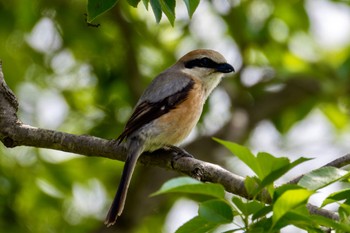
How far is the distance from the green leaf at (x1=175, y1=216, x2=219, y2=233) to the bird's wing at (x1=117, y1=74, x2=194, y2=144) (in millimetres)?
2126

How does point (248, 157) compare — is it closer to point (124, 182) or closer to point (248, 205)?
point (248, 205)

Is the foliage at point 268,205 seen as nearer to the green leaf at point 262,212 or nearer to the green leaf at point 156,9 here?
the green leaf at point 262,212

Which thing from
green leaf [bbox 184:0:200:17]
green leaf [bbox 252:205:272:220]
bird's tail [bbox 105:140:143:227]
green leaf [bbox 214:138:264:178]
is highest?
green leaf [bbox 184:0:200:17]

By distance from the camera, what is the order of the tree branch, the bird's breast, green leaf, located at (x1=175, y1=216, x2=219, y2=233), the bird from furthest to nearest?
the bird's breast → the bird → the tree branch → green leaf, located at (x1=175, y1=216, x2=219, y2=233)

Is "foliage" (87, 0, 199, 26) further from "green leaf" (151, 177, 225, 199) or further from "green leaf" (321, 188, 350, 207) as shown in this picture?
"green leaf" (321, 188, 350, 207)

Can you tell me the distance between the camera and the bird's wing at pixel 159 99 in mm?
5098

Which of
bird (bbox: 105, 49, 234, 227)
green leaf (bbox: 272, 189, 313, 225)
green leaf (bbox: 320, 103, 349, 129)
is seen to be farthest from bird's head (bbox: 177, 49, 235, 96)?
green leaf (bbox: 272, 189, 313, 225)

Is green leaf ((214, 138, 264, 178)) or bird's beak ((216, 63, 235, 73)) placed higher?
bird's beak ((216, 63, 235, 73))

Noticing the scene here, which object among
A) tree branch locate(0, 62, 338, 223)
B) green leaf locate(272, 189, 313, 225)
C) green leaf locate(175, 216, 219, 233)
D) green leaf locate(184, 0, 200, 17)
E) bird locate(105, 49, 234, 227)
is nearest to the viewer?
green leaf locate(272, 189, 313, 225)

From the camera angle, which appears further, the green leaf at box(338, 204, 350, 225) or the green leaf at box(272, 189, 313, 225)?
the green leaf at box(338, 204, 350, 225)

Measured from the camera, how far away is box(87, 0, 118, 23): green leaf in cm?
308

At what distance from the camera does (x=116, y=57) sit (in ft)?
25.3

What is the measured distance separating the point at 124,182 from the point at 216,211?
1.99 m

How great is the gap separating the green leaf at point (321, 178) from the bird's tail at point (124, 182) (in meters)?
1.88
